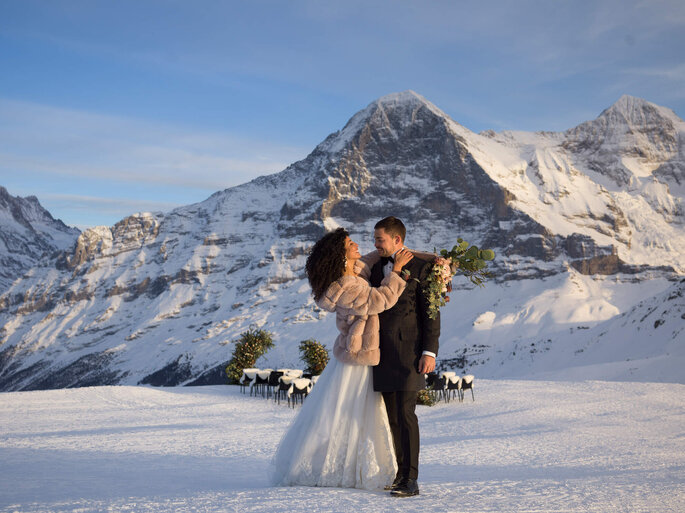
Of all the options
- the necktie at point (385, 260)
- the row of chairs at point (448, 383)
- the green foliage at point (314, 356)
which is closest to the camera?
the necktie at point (385, 260)

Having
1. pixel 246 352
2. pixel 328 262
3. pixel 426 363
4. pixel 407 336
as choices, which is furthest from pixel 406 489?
pixel 246 352

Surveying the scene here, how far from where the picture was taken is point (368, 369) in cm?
653

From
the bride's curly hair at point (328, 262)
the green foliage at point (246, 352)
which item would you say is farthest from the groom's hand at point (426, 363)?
the green foliage at point (246, 352)

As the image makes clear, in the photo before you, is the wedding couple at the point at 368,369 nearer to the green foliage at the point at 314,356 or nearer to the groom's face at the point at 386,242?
the groom's face at the point at 386,242

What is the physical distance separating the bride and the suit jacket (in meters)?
0.11

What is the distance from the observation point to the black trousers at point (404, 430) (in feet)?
20.4

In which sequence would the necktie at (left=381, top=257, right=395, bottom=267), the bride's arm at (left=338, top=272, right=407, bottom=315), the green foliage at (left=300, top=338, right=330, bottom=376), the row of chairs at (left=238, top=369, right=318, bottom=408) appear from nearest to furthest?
the bride's arm at (left=338, top=272, right=407, bottom=315), the necktie at (left=381, top=257, right=395, bottom=267), the row of chairs at (left=238, top=369, right=318, bottom=408), the green foliage at (left=300, top=338, right=330, bottom=376)

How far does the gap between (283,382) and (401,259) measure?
539 inches

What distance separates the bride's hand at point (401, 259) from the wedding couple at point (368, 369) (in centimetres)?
A: 1

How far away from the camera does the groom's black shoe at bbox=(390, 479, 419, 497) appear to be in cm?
599

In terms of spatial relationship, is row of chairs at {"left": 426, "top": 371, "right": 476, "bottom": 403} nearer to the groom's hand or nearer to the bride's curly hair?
the groom's hand

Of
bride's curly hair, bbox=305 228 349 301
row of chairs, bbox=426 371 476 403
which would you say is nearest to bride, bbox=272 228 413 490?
bride's curly hair, bbox=305 228 349 301

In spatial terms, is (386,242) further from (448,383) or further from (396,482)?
(448,383)

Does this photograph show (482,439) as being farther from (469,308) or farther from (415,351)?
(469,308)
